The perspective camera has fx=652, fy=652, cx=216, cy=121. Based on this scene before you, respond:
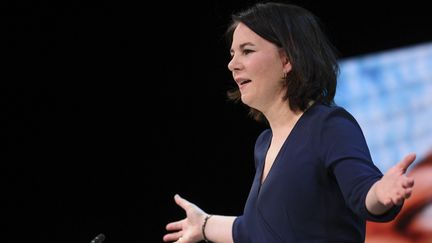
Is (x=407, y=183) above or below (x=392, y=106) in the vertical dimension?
above

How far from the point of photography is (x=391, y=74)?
320cm

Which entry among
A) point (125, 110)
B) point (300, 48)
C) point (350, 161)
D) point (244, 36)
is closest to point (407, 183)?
point (350, 161)

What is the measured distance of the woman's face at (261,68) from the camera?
155 cm

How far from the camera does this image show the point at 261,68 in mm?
1554

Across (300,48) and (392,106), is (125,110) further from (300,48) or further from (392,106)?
(300,48)

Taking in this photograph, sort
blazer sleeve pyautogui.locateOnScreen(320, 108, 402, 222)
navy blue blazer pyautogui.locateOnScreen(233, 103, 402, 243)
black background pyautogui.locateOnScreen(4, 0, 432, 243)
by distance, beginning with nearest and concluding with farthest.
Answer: blazer sleeve pyautogui.locateOnScreen(320, 108, 402, 222)
navy blue blazer pyautogui.locateOnScreen(233, 103, 402, 243)
black background pyautogui.locateOnScreen(4, 0, 432, 243)

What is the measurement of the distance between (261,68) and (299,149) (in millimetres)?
243

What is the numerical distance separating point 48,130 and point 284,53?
1878mm

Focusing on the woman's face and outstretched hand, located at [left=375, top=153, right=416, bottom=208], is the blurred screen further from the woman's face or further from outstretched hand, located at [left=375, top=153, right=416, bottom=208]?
outstretched hand, located at [left=375, top=153, right=416, bottom=208]

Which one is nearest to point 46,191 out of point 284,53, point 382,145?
point 382,145

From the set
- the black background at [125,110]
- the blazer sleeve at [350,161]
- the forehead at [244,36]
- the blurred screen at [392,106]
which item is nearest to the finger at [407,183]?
the blazer sleeve at [350,161]

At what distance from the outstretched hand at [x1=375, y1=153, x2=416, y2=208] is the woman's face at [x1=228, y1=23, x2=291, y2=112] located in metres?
Result: 0.47

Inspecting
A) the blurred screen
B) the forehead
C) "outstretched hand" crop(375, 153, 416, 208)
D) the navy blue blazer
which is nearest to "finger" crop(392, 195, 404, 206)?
"outstretched hand" crop(375, 153, 416, 208)

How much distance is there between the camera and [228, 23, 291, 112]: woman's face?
155 centimetres
